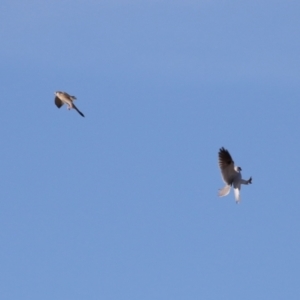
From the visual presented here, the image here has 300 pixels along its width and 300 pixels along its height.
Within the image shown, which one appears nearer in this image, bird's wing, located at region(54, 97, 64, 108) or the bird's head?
the bird's head

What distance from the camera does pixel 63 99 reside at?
50562 millimetres

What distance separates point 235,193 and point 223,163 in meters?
1.27

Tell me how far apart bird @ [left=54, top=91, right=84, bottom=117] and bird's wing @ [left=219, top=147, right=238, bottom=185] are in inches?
229

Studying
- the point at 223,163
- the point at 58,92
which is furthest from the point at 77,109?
the point at 223,163

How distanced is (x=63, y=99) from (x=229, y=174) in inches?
266

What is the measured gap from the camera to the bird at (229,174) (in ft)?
164

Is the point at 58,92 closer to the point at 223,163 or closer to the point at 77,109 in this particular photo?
the point at 77,109

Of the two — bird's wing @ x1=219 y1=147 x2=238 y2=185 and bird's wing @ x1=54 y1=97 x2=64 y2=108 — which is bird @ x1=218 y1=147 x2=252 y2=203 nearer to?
bird's wing @ x1=219 y1=147 x2=238 y2=185

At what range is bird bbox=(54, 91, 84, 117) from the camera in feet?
162

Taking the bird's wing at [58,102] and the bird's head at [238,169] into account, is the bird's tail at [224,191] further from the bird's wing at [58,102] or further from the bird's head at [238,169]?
the bird's wing at [58,102]

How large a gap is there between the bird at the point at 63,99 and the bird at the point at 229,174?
5.81 metres

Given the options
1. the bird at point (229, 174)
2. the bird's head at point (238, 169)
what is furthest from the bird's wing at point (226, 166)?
the bird's head at point (238, 169)

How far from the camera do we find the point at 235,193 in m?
50.1

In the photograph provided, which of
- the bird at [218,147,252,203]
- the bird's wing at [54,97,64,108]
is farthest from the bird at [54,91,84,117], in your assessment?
the bird at [218,147,252,203]
